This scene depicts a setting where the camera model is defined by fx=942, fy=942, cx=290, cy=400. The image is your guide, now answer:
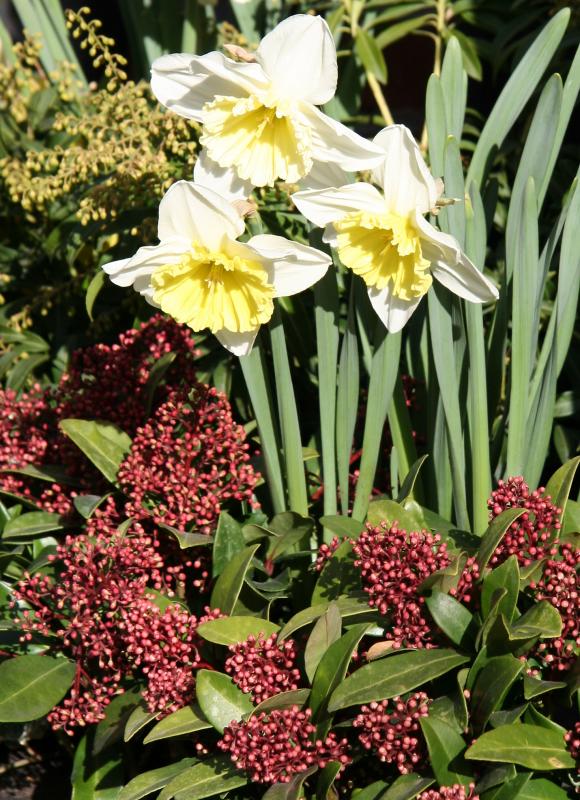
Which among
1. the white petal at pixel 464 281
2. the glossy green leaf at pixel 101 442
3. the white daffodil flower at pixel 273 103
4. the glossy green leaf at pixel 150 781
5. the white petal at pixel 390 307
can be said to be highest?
the white daffodil flower at pixel 273 103

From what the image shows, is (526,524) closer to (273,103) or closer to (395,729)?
(395,729)

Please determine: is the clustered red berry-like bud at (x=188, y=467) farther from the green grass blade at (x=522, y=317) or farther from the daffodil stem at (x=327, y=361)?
the green grass blade at (x=522, y=317)

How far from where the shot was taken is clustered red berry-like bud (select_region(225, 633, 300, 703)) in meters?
1.36

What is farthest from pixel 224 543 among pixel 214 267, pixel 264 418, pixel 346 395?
pixel 214 267

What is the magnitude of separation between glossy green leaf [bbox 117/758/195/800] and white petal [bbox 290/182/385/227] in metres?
0.84

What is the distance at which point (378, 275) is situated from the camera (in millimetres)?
1425

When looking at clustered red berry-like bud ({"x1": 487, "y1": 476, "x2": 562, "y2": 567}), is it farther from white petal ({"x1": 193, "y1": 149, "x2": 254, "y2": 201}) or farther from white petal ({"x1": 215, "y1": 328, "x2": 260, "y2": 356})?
white petal ({"x1": 193, "y1": 149, "x2": 254, "y2": 201})

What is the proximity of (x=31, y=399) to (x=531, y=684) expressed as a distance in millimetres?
1144

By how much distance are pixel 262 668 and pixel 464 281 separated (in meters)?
0.65

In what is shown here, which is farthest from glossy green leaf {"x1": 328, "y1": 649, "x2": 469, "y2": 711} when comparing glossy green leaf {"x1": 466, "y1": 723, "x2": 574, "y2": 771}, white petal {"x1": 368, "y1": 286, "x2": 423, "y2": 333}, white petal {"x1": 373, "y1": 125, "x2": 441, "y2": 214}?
white petal {"x1": 373, "y1": 125, "x2": 441, "y2": 214}

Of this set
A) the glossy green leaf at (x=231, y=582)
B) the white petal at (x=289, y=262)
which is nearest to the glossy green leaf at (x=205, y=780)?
the glossy green leaf at (x=231, y=582)

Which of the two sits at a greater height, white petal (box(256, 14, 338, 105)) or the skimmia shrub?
white petal (box(256, 14, 338, 105))

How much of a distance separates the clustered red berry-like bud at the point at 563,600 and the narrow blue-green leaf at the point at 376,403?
1.22 feet

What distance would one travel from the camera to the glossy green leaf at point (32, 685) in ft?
4.64
